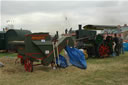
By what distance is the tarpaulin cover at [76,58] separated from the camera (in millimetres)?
7012

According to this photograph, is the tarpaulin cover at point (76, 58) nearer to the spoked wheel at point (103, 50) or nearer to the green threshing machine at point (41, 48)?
the green threshing machine at point (41, 48)

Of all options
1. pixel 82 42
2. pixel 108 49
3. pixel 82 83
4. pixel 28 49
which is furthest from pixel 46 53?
pixel 108 49

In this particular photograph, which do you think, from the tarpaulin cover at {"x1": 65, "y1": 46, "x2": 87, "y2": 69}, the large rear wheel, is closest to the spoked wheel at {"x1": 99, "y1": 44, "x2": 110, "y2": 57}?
the large rear wheel

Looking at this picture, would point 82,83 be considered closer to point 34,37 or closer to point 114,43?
point 34,37

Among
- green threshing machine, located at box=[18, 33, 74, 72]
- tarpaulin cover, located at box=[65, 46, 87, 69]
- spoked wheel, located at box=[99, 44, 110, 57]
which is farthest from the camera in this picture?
spoked wheel, located at box=[99, 44, 110, 57]

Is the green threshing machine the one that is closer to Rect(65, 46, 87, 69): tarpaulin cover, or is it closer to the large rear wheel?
Rect(65, 46, 87, 69): tarpaulin cover

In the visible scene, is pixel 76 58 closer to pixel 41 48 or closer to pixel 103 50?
pixel 41 48

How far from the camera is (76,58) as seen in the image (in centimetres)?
710

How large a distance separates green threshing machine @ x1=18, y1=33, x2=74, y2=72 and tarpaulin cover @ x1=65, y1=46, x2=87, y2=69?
443 mm

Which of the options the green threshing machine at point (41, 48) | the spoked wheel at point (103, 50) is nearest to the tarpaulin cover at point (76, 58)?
the green threshing machine at point (41, 48)

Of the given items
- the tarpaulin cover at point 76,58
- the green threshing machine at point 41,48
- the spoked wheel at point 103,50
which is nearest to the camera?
the green threshing machine at point 41,48

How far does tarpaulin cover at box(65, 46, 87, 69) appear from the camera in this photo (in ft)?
23.0

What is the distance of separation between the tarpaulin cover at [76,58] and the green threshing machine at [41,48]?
443 mm

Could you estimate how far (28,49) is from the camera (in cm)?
686
